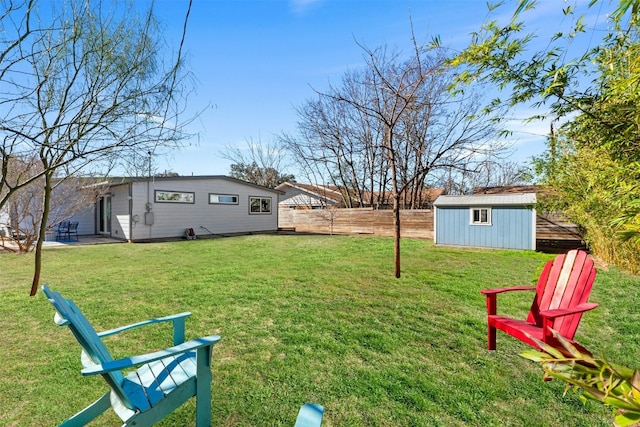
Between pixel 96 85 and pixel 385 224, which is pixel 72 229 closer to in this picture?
pixel 385 224

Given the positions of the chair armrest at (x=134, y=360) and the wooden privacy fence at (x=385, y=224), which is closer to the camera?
the chair armrest at (x=134, y=360)

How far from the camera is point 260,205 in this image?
59.0 feet

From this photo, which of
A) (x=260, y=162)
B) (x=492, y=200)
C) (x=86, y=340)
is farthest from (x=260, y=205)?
(x=86, y=340)

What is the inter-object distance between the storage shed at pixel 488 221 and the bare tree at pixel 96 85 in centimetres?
1035

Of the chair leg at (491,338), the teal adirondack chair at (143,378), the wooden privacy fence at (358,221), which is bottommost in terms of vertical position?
the chair leg at (491,338)

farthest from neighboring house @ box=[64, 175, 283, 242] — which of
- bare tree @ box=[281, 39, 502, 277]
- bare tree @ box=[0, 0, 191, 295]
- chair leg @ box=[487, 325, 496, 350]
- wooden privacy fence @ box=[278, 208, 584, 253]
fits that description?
chair leg @ box=[487, 325, 496, 350]

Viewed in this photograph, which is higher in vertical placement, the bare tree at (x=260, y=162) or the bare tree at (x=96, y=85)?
the bare tree at (x=260, y=162)

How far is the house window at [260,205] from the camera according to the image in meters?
17.5

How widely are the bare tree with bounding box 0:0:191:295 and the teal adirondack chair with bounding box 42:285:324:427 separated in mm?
1312

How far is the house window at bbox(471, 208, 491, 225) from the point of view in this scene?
10.9 m

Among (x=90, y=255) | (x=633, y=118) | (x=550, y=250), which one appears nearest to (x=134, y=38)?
(x=633, y=118)

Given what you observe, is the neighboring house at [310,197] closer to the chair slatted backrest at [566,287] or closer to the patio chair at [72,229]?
the patio chair at [72,229]

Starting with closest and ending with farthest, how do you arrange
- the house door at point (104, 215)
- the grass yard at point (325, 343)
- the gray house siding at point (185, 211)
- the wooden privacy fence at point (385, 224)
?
the grass yard at point (325, 343) < the wooden privacy fence at point (385, 224) < the gray house siding at point (185, 211) < the house door at point (104, 215)

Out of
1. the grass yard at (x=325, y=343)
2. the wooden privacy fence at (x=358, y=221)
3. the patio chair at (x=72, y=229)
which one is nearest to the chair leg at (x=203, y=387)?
the grass yard at (x=325, y=343)
